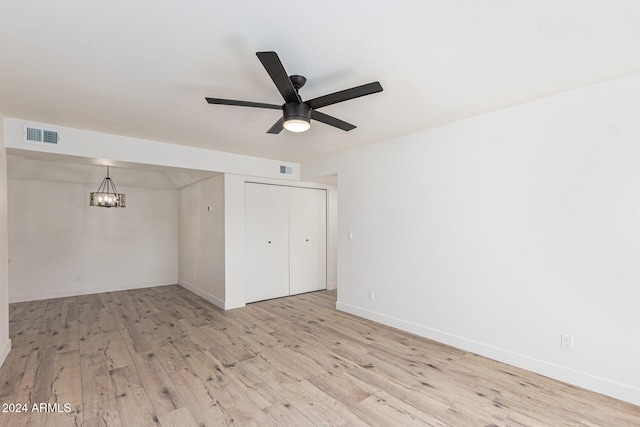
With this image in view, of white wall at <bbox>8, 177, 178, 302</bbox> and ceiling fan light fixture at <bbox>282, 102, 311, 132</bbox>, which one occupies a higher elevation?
ceiling fan light fixture at <bbox>282, 102, 311, 132</bbox>

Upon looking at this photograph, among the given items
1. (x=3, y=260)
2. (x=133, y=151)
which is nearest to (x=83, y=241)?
(x=3, y=260)

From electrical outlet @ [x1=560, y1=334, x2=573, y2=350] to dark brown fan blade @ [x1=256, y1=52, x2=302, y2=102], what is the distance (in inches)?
116

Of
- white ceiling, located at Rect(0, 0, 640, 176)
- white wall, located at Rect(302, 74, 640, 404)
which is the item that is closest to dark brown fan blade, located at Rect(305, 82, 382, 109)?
white ceiling, located at Rect(0, 0, 640, 176)

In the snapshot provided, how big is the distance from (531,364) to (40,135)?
549cm

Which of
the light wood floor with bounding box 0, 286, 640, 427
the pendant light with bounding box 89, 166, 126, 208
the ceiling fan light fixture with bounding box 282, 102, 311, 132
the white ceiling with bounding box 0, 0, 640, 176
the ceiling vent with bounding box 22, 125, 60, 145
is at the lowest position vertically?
the light wood floor with bounding box 0, 286, 640, 427

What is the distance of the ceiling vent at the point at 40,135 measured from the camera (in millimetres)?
3293

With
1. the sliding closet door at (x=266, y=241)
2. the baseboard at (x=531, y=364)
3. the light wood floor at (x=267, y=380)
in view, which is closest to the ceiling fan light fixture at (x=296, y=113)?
the light wood floor at (x=267, y=380)

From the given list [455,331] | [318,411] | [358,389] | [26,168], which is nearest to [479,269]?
[455,331]

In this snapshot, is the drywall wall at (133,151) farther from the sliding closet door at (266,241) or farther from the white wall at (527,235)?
the white wall at (527,235)

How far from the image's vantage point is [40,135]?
336cm

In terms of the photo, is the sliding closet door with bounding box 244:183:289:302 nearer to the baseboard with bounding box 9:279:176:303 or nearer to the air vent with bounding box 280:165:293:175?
the air vent with bounding box 280:165:293:175

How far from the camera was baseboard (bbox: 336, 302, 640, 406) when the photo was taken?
7.70 ft

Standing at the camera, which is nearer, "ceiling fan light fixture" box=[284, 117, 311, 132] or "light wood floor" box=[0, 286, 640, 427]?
"light wood floor" box=[0, 286, 640, 427]

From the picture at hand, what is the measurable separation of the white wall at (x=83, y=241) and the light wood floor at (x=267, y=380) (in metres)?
1.46
